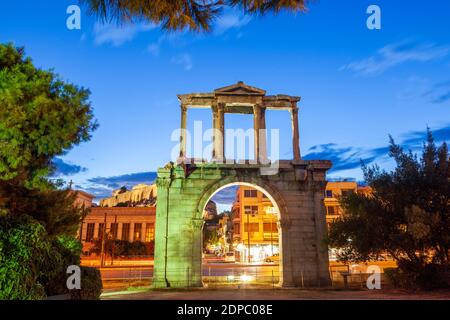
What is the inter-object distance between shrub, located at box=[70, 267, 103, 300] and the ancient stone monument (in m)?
8.52

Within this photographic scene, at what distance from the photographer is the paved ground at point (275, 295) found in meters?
14.2

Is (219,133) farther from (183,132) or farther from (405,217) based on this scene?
(405,217)

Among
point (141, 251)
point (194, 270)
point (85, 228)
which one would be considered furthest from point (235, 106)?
point (85, 228)

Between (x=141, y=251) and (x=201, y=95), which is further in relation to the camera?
(x=141, y=251)

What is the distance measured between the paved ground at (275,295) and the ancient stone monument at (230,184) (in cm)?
168

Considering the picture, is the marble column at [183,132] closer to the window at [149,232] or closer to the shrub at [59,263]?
the shrub at [59,263]

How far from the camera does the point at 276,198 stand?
20.2m

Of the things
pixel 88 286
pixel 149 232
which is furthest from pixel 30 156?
pixel 149 232

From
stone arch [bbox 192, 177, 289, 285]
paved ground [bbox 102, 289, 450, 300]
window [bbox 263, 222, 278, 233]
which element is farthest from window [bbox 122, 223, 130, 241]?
paved ground [bbox 102, 289, 450, 300]

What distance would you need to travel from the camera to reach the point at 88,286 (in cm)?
1008

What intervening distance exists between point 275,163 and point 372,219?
6134 millimetres

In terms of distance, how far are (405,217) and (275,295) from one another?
7.12 m
